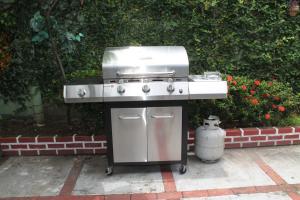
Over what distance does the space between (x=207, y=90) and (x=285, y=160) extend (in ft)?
5.09

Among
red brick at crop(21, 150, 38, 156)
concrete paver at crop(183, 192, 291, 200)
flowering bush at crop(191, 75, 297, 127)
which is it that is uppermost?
flowering bush at crop(191, 75, 297, 127)

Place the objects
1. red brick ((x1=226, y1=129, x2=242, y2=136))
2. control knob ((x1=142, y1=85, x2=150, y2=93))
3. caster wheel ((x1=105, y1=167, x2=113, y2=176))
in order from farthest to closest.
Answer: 1. red brick ((x1=226, y1=129, x2=242, y2=136))
2. caster wheel ((x1=105, y1=167, x2=113, y2=176))
3. control knob ((x1=142, y1=85, x2=150, y2=93))

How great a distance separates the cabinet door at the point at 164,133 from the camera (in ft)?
11.2

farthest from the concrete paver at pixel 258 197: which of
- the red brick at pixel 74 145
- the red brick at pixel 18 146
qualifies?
the red brick at pixel 18 146

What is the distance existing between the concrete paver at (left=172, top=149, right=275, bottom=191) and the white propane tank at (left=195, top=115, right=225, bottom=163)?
136mm

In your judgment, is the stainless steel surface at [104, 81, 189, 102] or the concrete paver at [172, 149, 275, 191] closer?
the stainless steel surface at [104, 81, 189, 102]

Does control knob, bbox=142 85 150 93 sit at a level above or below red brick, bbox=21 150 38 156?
above

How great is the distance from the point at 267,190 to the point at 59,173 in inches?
90.9

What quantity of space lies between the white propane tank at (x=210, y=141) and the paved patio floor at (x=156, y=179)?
0.14 metres

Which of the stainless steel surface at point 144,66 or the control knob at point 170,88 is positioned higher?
the stainless steel surface at point 144,66

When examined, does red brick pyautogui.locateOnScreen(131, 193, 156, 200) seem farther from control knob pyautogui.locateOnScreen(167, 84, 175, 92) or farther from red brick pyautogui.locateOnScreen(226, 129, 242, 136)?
red brick pyautogui.locateOnScreen(226, 129, 242, 136)

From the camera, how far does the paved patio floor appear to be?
10.9 ft

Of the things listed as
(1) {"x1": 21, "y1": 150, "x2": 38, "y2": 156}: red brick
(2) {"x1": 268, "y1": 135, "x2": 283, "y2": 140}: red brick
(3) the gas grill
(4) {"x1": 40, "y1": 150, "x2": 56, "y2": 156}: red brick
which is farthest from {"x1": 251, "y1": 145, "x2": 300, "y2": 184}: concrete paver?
(1) {"x1": 21, "y1": 150, "x2": 38, "y2": 156}: red brick

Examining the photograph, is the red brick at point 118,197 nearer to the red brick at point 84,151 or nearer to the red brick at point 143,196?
the red brick at point 143,196
